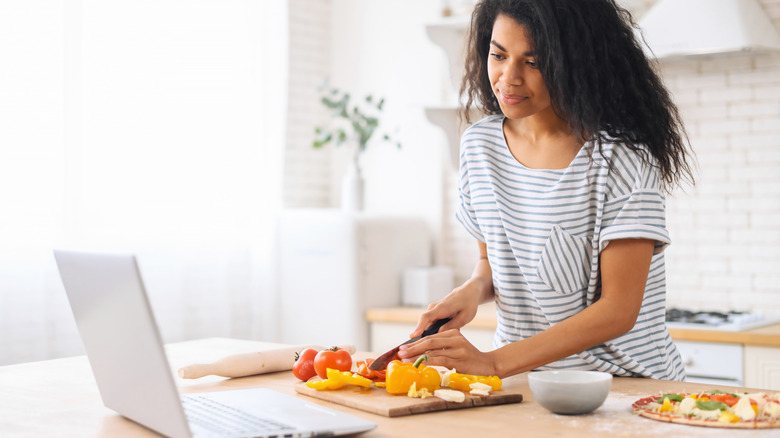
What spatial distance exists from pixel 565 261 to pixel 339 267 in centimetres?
211

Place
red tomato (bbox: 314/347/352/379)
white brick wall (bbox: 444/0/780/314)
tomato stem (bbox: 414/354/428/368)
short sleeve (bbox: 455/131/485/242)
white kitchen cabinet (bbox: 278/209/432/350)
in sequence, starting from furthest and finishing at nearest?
white kitchen cabinet (bbox: 278/209/432/350)
white brick wall (bbox: 444/0/780/314)
short sleeve (bbox: 455/131/485/242)
red tomato (bbox: 314/347/352/379)
tomato stem (bbox: 414/354/428/368)

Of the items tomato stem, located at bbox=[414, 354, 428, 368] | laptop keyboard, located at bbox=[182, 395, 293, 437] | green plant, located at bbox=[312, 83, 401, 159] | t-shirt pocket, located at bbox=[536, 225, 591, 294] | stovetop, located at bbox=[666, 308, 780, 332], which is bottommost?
stovetop, located at bbox=[666, 308, 780, 332]

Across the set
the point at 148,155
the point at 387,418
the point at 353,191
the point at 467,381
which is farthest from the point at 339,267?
the point at 387,418

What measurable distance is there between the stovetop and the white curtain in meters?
1.88

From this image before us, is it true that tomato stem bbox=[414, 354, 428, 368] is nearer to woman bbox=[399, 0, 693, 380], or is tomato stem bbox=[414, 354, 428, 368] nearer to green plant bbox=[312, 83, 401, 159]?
woman bbox=[399, 0, 693, 380]

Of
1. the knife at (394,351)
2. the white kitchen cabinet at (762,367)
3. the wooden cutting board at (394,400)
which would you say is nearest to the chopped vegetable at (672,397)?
the wooden cutting board at (394,400)

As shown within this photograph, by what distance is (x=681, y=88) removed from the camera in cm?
355

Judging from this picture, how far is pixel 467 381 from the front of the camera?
1432 millimetres

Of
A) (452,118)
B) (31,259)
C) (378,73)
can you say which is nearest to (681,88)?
(452,118)

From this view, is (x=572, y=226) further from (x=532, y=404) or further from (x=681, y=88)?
(x=681, y=88)

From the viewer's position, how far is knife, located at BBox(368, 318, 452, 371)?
152 centimetres

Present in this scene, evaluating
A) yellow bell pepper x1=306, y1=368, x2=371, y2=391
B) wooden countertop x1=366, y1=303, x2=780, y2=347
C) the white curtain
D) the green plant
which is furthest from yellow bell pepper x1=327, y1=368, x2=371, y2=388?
the green plant

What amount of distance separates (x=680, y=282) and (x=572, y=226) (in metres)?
2.07

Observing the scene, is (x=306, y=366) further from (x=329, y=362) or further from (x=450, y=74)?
(x=450, y=74)
